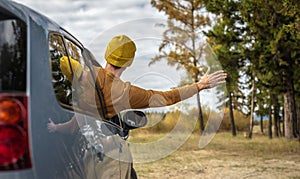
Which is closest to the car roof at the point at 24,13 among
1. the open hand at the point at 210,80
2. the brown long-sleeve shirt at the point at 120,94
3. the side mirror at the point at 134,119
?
the brown long-sleeve shirt at the point at 120,94

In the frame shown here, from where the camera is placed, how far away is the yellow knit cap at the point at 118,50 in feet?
11.3

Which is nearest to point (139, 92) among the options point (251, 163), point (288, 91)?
point (251, 163)

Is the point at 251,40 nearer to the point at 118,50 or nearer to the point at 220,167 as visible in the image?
the point at 220,167

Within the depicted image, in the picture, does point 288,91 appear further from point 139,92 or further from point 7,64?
point 7,64

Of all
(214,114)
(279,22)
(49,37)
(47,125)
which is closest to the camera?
(47,125)

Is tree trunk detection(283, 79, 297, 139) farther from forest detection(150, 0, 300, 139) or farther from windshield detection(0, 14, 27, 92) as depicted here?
windshield detection(0, 14, 27, 92)

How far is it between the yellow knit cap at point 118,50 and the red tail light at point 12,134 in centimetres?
145

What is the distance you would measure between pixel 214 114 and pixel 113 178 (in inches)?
70.7

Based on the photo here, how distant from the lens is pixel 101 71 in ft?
11.0

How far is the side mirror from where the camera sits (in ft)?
12.0

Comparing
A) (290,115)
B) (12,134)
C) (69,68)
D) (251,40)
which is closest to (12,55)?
(12,134)

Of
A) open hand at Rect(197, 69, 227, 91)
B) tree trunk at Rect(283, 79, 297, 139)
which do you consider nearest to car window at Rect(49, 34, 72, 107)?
open hand at Rect(197, 69, 227, 91)

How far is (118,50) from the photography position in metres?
3.44

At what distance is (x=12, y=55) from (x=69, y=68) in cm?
92
